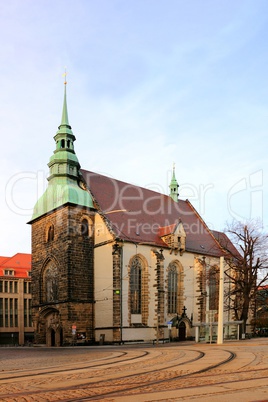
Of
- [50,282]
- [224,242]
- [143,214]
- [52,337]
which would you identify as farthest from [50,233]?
[224,242]

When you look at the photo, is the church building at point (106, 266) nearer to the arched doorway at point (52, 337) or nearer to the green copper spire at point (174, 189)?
the arched doorway at point (52, 337)

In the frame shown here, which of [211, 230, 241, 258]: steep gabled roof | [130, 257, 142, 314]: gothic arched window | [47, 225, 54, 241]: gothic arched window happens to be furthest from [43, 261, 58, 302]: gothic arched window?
[211, 230, 241, 258]: steep gabled roof

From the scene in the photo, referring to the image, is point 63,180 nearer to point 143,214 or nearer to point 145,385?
point 143,214

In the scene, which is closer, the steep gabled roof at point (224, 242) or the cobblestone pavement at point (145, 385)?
the cobblestone pavement at point (145, 385)

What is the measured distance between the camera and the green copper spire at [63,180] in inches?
1662

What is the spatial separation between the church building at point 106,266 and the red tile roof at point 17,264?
2742 centimetres

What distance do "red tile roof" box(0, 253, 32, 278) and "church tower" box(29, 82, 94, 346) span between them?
89.7ft

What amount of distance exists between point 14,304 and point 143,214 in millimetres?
33931

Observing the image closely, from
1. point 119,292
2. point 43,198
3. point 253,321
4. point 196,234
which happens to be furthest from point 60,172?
point 253,321

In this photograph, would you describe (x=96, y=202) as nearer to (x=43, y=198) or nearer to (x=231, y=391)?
(x=43, y=198)

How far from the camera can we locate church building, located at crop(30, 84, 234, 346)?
40.3 metres

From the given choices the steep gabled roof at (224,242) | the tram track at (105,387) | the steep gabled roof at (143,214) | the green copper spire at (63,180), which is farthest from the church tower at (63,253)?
the tram track at (105,387)

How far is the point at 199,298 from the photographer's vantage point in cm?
4731

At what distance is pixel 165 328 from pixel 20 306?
35134 mm
